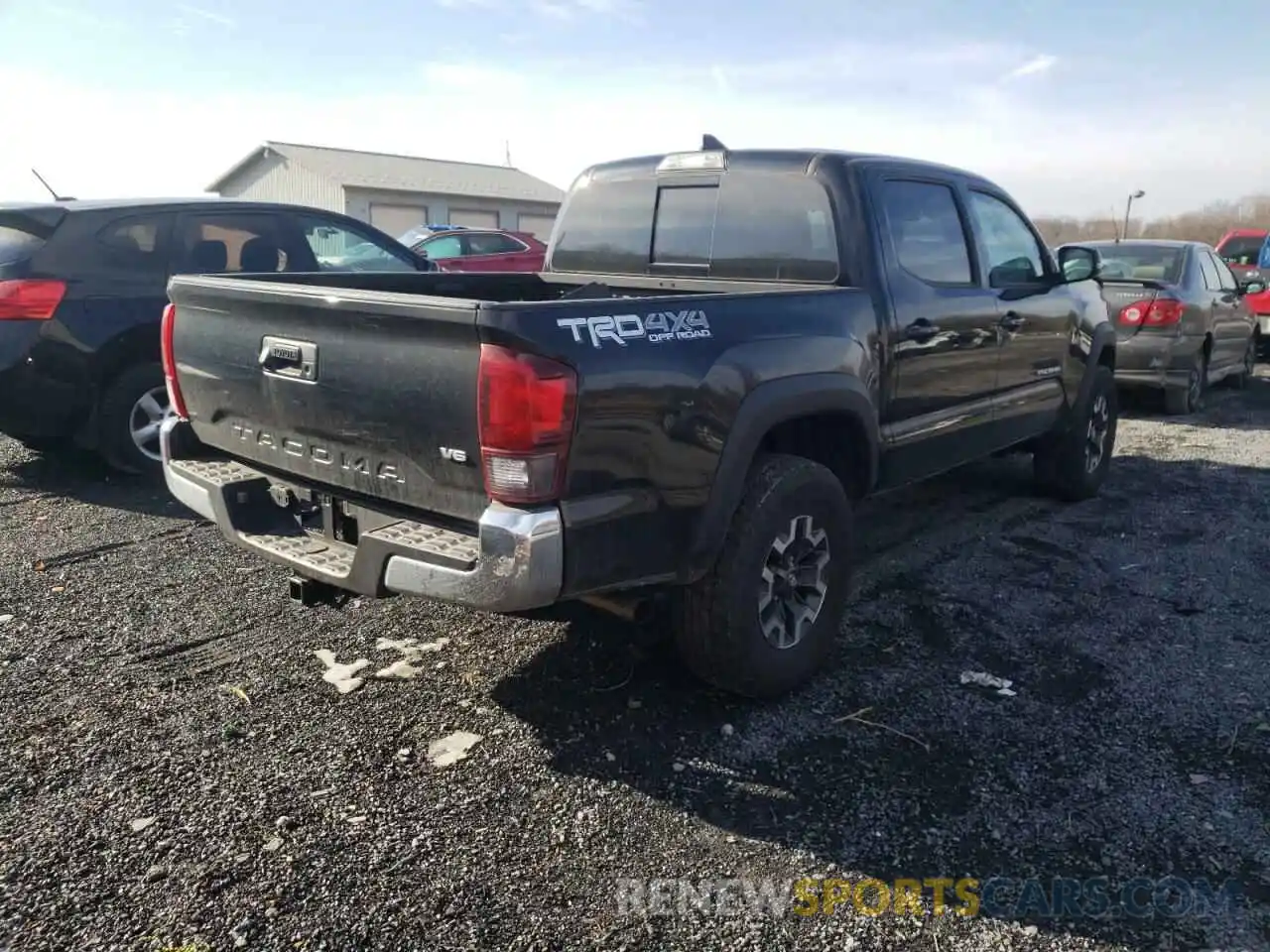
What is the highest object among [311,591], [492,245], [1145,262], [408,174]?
[408,174]

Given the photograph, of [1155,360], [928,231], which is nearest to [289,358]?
[928,231]

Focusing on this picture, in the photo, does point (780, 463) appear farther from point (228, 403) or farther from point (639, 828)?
point (228, 403)

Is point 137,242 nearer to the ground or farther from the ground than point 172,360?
farther from the ground

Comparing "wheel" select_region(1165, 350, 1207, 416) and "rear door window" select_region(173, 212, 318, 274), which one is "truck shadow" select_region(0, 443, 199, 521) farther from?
"wheel" select_region(1165, 350, 1207, 416)

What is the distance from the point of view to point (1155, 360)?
8.88 m

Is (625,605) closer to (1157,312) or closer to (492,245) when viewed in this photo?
(1157,312)

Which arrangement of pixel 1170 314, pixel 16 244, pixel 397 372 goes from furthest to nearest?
1. pixel 1170 314
2. pixel 16 244
3. pixel 397 372

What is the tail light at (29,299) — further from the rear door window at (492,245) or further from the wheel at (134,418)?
the rear door window at (492,245)

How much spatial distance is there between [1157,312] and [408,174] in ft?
96.8

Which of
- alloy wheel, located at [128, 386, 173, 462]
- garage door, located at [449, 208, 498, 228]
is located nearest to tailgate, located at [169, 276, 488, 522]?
alloy wheel, located at [128, 386, 173, 462]

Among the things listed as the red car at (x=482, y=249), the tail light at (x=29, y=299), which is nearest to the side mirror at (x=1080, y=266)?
the tail light at (x=29, y=299)

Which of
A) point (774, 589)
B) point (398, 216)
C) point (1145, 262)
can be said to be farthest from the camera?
point (398, 216)

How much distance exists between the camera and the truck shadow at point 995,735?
2.67 meters

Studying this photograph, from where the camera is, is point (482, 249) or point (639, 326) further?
point (482, 249)
